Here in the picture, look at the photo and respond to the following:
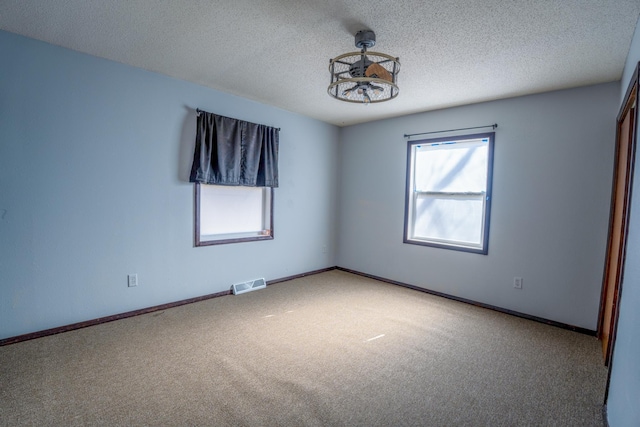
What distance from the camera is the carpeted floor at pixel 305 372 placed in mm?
1735

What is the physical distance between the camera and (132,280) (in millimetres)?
3016

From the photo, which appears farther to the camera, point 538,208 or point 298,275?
point 298,275

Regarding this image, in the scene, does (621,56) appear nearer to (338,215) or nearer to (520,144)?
(520,144)

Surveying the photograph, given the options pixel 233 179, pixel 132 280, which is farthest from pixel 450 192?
pixel 132 280

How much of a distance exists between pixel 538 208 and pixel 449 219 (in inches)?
38.4

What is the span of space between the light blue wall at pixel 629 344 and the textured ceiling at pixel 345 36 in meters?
0.50

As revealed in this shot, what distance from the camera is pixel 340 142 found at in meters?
5.09

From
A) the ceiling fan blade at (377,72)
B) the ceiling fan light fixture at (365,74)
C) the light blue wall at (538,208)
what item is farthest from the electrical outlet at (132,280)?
the light blue wall at (538,208)

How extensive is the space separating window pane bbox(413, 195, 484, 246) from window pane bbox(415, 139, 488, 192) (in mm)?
158

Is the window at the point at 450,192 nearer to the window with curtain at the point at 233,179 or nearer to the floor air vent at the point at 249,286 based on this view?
the window with curtain at the point at 233,179

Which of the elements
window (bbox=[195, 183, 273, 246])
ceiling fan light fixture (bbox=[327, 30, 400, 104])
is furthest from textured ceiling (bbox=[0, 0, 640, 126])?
window (bbox=[195, 183, 273, 246])

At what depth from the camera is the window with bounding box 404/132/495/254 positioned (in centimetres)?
363

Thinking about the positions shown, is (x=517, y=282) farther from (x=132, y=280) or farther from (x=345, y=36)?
(x=132, y=280)

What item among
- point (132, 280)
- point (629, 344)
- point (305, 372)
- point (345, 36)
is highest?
point (345, 36)
